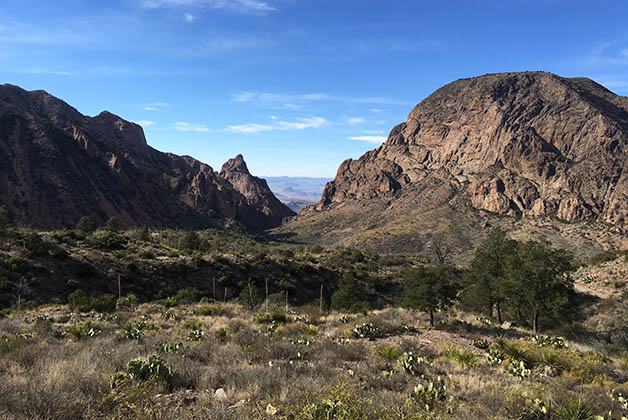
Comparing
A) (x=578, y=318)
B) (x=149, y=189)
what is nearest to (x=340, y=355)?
(x=578, y=318)

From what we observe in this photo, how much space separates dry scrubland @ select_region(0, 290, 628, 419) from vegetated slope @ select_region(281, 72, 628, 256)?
8726 cm

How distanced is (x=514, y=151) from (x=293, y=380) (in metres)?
144

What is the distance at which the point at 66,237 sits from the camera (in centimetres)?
3431

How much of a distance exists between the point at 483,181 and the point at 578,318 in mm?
105310

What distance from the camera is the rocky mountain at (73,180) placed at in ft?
243

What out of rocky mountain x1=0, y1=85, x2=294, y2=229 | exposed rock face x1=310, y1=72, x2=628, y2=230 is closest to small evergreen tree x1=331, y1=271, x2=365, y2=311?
rocky mountain x1=0, y1=85, x2=294, y2=229

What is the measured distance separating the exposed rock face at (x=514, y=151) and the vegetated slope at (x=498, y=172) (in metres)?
0.46

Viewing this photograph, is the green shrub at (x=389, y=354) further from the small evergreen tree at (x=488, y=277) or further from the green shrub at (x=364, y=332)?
the small evergreen tree at (x=488, y=277)

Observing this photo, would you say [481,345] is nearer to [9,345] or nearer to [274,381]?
[274,381]

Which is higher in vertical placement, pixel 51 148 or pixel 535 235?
pixel 51 148

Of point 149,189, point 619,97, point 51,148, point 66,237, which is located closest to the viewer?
point 66,237

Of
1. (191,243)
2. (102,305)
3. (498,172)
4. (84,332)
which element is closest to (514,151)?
(498,172)

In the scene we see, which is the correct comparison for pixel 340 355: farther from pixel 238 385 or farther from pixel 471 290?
pixel 471 290

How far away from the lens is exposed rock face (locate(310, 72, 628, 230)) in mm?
103125
